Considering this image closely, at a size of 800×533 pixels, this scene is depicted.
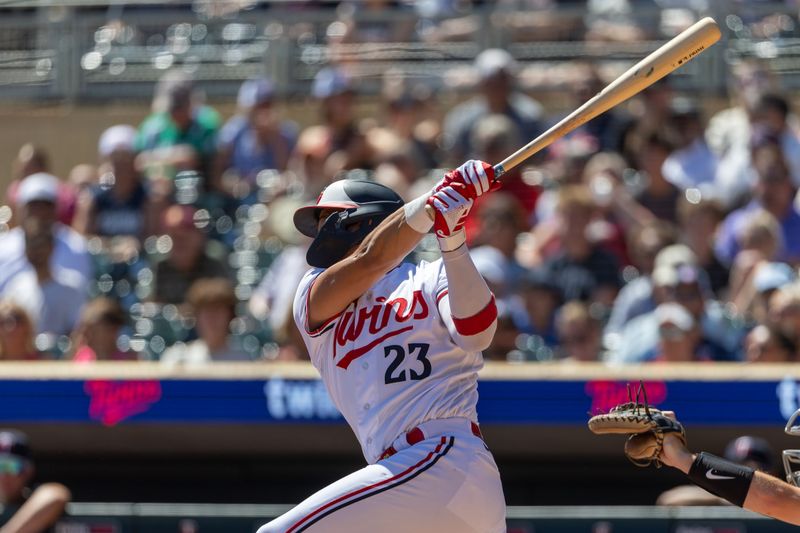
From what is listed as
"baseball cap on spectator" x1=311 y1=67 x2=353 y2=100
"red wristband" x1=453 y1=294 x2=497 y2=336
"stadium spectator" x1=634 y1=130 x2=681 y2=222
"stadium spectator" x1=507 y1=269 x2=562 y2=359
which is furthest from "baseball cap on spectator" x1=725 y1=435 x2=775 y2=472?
"baseball cap on spectator" x1=311 y1=67 x2=353 y2=100

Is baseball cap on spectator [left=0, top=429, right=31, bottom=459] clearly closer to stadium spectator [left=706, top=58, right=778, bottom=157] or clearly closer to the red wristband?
the red wristband

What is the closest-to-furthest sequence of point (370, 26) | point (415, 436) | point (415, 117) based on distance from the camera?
point (415, 436) < point (415, 117) < point (370, 26)

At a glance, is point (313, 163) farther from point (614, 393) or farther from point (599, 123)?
point (614, 393)

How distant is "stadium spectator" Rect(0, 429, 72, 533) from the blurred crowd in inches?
31.1

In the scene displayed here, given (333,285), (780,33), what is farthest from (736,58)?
(333,285)

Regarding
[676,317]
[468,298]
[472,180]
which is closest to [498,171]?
[472,180]

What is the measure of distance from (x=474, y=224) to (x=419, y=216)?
12.9 feet

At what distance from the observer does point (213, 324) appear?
23.5 ft

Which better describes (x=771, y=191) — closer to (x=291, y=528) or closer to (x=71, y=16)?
(x=291, y=528)

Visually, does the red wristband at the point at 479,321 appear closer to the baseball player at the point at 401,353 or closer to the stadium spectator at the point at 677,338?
the baseball player at the point at 401,353

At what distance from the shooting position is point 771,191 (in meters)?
7.62

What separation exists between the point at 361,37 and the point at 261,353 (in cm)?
331

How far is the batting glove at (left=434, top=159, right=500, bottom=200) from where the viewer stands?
376 cm

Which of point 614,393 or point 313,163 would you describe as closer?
point 614,393
